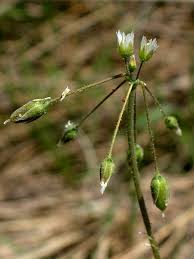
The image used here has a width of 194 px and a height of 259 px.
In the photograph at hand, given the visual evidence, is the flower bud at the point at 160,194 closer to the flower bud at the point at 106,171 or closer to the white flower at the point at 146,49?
the flower bud at the point at 106,171

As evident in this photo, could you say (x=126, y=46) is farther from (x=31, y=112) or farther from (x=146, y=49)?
(x=31, y=112)

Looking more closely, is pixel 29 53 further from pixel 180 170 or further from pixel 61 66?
pixel 180 170

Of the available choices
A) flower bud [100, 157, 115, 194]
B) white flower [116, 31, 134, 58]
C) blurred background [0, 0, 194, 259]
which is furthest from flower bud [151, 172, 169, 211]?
blurred background [0, 0, 194, 259]

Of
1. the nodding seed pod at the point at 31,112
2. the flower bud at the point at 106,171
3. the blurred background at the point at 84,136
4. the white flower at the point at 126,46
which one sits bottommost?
the flower bud at the point at 106,171

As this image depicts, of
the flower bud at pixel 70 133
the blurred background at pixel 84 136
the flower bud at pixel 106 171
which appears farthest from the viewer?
the blurred background at pixel 84 136

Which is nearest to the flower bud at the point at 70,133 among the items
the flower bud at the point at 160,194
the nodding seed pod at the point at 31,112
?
the nodding seed pod at the point at 31,112

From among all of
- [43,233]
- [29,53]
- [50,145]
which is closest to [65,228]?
[43,233]

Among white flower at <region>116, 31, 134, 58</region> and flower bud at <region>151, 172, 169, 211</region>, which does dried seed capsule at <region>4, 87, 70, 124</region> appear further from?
Result: flower bud at <region>151, 172, 169, 211</region>

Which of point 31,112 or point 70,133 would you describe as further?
point 70,133

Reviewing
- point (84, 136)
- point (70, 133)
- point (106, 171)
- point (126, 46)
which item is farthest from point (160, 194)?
point (84, 136)
